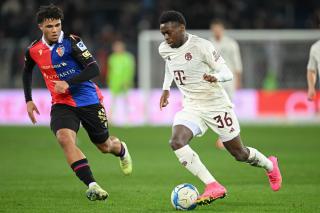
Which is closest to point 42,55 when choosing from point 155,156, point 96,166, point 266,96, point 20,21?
point 96,166

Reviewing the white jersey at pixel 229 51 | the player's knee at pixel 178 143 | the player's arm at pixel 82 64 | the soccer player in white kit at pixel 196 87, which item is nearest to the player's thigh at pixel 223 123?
the soccer player in white kit at pixel 196 87

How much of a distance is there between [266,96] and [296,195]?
14.4m

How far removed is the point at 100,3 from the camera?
1093 inches

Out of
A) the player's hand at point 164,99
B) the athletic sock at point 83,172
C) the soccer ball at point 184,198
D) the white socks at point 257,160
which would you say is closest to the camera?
the soccer ball at point 184,198

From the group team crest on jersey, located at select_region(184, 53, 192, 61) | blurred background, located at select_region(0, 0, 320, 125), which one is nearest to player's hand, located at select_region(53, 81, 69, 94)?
team crest on jersey, located at select_region(184, 53, 192, 61)

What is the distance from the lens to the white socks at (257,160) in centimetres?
931

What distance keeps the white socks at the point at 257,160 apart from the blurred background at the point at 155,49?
537 inches

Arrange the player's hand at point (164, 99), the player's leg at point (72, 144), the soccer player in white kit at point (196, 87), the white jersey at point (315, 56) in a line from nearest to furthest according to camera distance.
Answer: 1. the player's leg at point (72, 144)
2. the soccer player in white kit at point (196, 87)
3. the player's hand at point (164, 99)
4. the white jersey at point (315, 56)

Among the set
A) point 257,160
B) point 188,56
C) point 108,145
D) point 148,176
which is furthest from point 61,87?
point 148,176

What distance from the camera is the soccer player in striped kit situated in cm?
885

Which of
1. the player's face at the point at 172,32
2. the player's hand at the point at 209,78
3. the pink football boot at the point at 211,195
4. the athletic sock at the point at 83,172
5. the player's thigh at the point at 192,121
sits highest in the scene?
the player's face at the point at 172,32

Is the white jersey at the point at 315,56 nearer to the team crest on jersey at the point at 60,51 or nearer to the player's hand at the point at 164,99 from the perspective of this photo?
the player's hand at the point at 164,99

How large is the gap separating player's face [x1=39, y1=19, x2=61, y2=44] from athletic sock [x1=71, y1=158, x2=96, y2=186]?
1.47 meters

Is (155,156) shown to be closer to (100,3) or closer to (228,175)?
(228,175)
